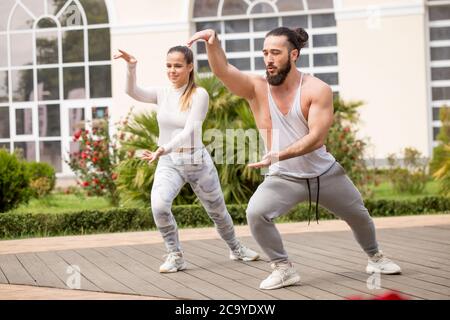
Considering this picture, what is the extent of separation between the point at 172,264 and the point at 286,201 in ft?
4.44

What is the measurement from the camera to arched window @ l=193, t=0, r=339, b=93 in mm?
21500

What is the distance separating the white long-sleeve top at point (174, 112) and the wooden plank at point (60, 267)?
1158 mm

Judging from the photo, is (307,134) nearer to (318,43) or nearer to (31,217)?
(31,217)

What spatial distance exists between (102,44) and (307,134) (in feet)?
56.6

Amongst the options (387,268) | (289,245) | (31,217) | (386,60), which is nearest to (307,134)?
(387,268)

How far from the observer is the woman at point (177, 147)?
6.60 m

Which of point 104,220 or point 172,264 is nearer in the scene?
point 172,264

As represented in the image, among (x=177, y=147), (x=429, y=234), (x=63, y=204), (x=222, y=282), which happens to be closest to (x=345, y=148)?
(x=429, y=234)

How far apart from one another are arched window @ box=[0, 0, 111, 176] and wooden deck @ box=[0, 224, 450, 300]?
14133 millimetres

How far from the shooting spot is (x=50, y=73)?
22578 mm

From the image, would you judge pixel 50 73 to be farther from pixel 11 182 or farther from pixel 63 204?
pixel 11 182

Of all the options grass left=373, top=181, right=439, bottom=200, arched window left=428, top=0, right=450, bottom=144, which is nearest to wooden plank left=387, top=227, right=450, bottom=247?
grass left=373, top=181, right=439, bottom=200

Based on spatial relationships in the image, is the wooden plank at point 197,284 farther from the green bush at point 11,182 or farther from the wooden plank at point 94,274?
the green bush at point 11,182

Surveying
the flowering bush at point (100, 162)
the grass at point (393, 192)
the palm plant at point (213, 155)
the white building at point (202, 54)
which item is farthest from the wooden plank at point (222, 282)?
the white building at point (202, 54)
